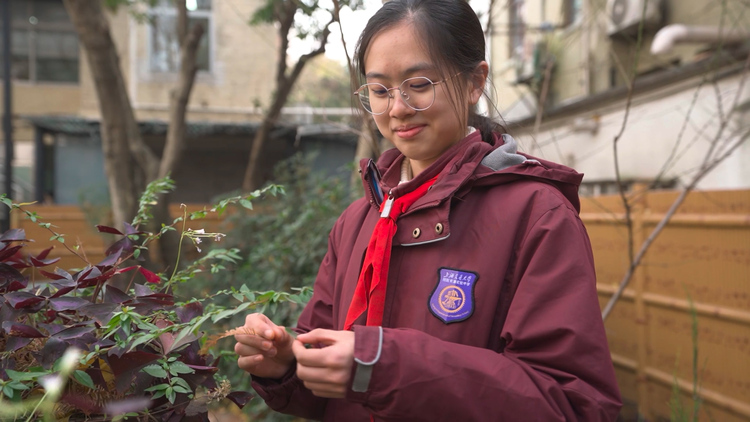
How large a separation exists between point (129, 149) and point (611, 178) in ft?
17.5

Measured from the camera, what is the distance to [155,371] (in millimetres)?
1102

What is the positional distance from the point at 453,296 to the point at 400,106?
1.34ft

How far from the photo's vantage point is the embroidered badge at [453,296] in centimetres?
125

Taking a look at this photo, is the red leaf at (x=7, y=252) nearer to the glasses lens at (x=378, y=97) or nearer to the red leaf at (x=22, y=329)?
the red leaf at (x=22, y=329)

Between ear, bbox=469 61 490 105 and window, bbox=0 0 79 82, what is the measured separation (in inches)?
641

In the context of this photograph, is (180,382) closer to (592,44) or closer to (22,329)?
(22,329)

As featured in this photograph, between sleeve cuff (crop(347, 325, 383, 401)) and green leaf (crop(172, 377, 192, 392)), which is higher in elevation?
sleeve cuff (crop(347, 325, 383, 401))

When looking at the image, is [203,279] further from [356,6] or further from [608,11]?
[608,11]

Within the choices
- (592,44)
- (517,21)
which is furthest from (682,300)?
(517,21)

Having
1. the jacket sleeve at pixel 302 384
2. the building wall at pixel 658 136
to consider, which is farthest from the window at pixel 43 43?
the jacket sleeve at pixel 302 384

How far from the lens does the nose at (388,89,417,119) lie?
1.38 m

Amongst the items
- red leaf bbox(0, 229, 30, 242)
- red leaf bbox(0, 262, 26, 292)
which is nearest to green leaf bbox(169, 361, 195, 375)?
red leaf bbox(0, 262, 26, 292)

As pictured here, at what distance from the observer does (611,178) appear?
25.7 ft

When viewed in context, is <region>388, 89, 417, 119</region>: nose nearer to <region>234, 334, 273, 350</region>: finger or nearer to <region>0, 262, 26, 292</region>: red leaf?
<region>234, 334, 273, 350</region>: finger
